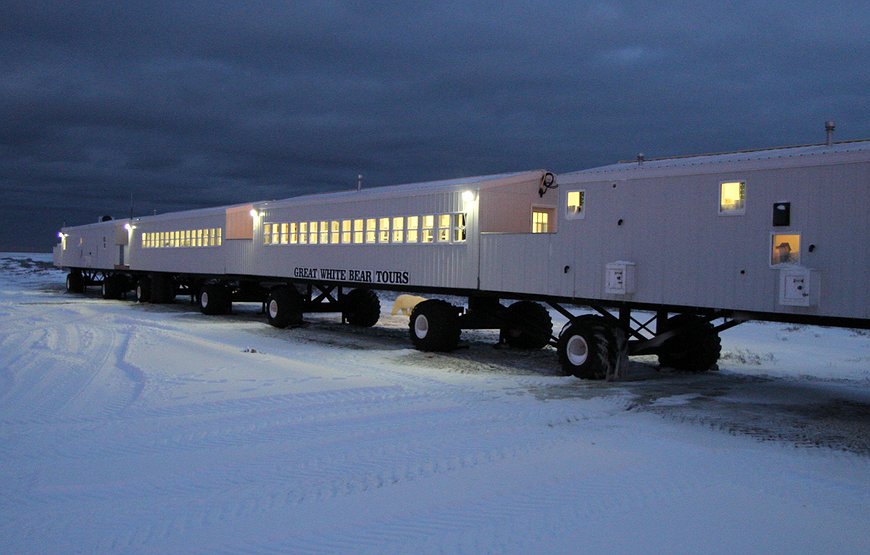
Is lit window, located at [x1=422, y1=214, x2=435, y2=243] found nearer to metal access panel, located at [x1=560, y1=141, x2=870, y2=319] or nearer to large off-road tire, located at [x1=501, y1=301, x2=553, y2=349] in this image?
large off-road tire, located at [x1=501, y1=301, x2=553, y2=349]

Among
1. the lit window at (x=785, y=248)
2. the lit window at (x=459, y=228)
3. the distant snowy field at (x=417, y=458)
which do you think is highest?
the lit window at (x=459, y=228)

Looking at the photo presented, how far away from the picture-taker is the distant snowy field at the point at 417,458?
600 cm

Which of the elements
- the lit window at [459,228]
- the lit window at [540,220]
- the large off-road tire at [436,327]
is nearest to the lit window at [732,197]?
the lit window at [540,220]

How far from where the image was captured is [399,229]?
1952 cm

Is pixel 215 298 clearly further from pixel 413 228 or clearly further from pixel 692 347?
pixel 692 347

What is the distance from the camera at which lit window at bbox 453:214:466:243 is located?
1736cm

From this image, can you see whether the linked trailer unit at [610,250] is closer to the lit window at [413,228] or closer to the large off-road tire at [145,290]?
the lit window at [413,228]

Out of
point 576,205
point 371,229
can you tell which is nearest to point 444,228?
point 371,229

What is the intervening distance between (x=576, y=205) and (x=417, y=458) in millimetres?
8015

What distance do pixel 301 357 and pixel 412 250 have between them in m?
4.22

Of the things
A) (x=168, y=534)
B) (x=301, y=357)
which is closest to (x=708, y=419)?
(x=168, y=534)

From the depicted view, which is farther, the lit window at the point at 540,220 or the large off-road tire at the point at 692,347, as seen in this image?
the lit window at the point at 540,220

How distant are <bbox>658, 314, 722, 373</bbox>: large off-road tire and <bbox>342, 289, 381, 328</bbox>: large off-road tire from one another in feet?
38.0

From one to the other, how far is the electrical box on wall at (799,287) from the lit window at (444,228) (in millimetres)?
8229
